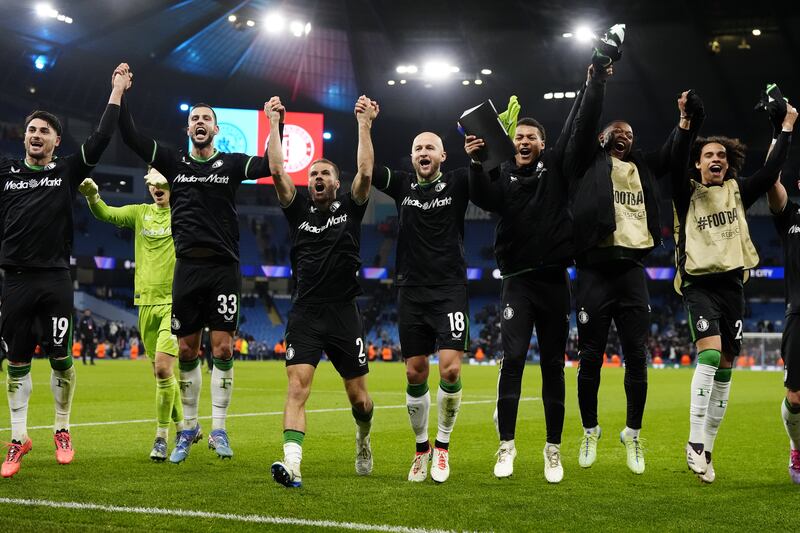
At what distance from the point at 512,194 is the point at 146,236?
12.6 feet

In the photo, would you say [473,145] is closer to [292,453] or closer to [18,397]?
[292,453]

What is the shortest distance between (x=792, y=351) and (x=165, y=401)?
533 centimetres

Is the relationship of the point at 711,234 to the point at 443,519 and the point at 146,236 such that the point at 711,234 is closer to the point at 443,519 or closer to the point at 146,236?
the point at 443,519

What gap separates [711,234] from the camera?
281 inches

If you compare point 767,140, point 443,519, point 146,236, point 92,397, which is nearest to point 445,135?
point 767,140

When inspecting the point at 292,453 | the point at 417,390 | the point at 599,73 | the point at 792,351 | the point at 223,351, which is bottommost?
the point at 292,453

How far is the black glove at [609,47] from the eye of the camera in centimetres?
672

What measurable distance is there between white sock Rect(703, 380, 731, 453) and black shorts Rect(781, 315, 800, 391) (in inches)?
18.6

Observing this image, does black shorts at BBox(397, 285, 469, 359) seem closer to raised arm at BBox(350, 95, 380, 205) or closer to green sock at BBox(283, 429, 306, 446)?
raised arm at BBox(350, 95, 380, 205)

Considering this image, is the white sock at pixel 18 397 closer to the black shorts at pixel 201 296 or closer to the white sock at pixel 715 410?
the black shorts at pixel 201 296

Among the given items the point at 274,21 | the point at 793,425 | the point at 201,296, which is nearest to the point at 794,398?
the point at 793,425

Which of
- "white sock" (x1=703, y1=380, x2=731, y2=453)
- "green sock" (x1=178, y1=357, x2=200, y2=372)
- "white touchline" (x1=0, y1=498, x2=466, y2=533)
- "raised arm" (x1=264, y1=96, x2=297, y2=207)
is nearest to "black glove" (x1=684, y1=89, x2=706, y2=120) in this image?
"white sock" (x1=703, y1=380, x2=731, y2=453)

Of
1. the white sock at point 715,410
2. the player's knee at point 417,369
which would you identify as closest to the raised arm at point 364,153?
the player's knee at point 417,369

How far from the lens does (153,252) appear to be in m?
9.07
